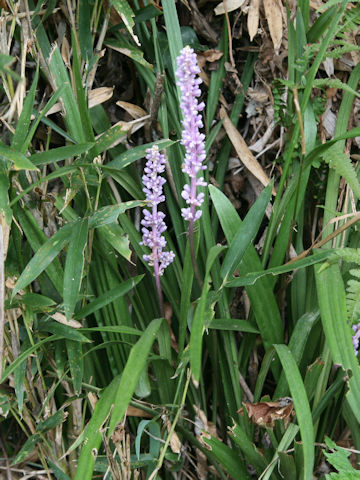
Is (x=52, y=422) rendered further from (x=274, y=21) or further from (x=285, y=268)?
(x=274, y=21)

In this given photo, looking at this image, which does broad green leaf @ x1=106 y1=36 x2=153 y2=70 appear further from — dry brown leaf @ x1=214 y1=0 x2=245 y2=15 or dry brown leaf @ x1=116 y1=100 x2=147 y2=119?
dry brown leaf @ x1=214 y1=0 x2=245 y2=15

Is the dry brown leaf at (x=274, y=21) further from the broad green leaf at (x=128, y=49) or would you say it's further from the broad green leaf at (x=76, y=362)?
the broad green leaf at (x=76, y=362)

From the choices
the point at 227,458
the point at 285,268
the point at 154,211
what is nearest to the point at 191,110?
the point at 154,211

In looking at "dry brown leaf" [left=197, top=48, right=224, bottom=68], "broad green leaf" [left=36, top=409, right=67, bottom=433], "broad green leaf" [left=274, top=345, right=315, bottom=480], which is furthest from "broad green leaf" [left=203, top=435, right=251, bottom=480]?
"dry brown leaf" [left=197, top=48, right=224, bottom=68]

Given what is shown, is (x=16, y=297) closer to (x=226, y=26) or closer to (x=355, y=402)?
(x=355, y=402)

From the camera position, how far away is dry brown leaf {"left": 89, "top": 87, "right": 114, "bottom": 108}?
4.07ft

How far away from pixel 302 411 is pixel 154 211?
17.3 inches

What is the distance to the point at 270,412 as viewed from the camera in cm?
106

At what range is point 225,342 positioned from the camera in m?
1.17

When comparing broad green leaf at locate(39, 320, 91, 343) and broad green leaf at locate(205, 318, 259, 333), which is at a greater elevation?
broad green leaf at locate(39, 320, 91, 343)

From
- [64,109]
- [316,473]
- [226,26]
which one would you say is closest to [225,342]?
[316,473]

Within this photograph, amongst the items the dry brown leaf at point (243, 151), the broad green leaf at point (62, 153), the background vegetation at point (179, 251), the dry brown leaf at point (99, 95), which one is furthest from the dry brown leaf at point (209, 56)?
the broad green leaf at point (62, 153)

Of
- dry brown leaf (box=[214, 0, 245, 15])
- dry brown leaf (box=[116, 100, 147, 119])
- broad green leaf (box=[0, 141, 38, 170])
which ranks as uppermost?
dry brown leaf (box=[214, 0, 245, 15])

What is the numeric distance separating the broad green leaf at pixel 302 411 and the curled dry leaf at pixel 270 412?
95 mm
